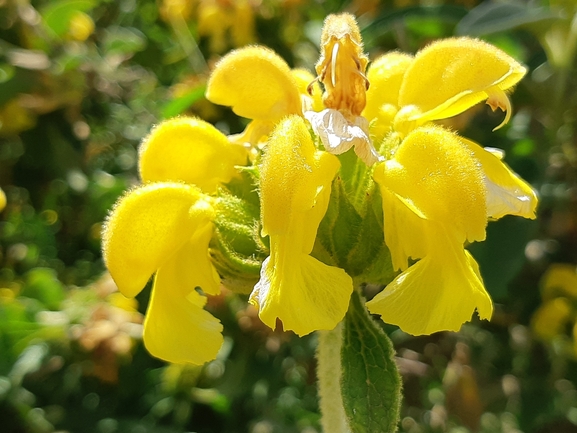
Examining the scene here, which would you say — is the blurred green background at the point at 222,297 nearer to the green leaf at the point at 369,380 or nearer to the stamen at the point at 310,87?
the stamen at the point at 310,87

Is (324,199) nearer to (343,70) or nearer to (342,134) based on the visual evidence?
(342,134)

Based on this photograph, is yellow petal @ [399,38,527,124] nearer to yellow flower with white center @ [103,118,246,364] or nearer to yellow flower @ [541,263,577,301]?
yellow flower with white center @ [103,118,246,364]

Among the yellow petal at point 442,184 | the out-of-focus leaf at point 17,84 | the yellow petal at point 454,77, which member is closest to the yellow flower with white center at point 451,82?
the yellow petal at point 454,77

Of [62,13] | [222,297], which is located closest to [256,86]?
[222,297]

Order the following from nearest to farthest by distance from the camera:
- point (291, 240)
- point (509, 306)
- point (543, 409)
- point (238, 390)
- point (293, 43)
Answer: point (291, 240)
point (238, 390)
point (543, 409)
point (509, 306)
point (293, 43)

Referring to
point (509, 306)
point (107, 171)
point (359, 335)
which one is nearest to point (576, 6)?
point (509, 306)

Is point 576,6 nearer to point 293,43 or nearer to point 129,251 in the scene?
point 293,43

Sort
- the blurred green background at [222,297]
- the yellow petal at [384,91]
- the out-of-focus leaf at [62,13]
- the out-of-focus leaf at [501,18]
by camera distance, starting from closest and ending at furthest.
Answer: the yellow petal at [384,91] → the out-of-focus leaf at [501,18] → the blurred green background at [222,297] → the out-of-focus leaf at [62,13]
